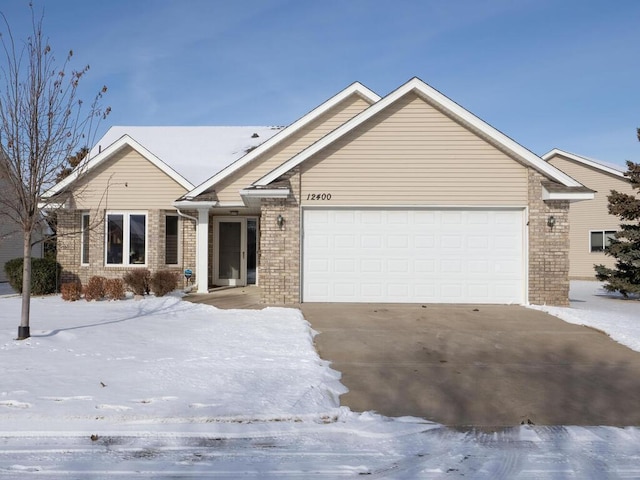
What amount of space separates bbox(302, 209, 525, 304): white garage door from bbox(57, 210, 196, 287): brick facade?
5.25m

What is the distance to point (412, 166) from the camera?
11766 mm

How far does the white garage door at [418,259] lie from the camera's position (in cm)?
1167

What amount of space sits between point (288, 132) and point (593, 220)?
1806cm

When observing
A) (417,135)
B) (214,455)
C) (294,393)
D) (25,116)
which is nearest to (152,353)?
(294,393)

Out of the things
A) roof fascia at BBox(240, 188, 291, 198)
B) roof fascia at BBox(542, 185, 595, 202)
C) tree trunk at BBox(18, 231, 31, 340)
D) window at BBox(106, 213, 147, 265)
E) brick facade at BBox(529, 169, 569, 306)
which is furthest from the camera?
window at BBox(106, 213, 147, 265)

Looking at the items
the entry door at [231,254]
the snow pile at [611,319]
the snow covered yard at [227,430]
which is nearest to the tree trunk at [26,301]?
the snow covered yard at [227,430]

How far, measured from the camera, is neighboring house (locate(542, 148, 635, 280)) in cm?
2344

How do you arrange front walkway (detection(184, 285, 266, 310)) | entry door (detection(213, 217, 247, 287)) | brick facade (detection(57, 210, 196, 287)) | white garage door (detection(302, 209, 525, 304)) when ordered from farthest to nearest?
1. entry door (detection(213, 217, 247, 287))
2. brick facade (detection(57, 210, 196, 287))
3. white garage door (detection(302, 209, 525, 304))
4. front walkway (detection(184, 285, 266, 310))

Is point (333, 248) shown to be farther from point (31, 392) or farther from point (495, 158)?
point (31, 392)

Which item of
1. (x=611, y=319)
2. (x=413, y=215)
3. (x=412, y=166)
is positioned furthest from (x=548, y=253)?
(x=412, y=166)

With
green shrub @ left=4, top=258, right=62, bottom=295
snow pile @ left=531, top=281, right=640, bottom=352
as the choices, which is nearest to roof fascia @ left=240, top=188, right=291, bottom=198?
snow pile @ left=531, top=281, right=640, bottom=352

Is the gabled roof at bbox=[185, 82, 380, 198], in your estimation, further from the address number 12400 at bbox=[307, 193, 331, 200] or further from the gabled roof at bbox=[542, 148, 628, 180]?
the gabled roof at bbox=[542, 148, 628, 180]

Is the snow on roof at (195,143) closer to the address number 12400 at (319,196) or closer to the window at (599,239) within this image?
the address number 12400 at (319,196)

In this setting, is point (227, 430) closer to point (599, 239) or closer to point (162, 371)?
point (162, 371)
